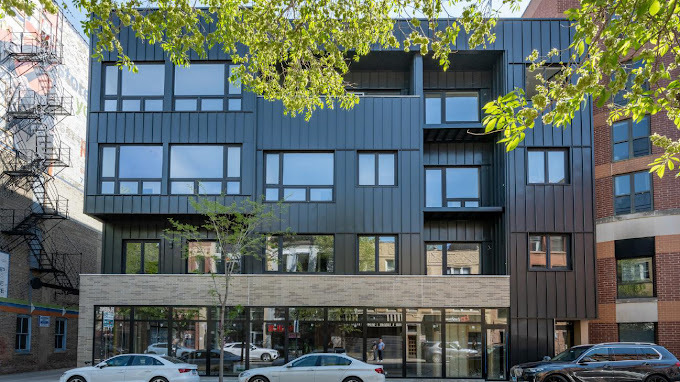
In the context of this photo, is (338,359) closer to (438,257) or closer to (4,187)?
(438,257)

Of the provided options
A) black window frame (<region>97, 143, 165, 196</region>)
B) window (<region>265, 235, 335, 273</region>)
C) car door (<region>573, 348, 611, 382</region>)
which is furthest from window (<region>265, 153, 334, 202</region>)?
car door (<region>573, 348, 611, 382</region>)

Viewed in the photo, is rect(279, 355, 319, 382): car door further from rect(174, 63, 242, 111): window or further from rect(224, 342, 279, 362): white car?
rect(174, 63, 242, 111): window

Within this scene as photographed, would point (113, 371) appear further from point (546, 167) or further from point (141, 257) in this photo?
Result: point (546, 167)

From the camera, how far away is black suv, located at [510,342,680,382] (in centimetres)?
1931

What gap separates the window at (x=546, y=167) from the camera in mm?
25094

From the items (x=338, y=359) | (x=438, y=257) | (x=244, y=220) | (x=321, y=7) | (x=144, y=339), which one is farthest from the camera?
(x=438, y=257)

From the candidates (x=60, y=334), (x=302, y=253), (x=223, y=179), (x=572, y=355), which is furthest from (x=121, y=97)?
(x=572, y=355)

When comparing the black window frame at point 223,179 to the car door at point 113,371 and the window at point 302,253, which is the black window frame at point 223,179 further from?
the car door at point 113,371

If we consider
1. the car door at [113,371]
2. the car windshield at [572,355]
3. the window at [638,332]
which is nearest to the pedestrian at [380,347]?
the car windshield at [572,355]

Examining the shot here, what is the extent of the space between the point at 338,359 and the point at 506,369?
720 cm

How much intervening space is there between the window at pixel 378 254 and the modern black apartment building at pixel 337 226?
0.16ft

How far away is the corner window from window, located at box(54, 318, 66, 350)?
25.4 metres

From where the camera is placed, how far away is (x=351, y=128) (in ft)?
82.8

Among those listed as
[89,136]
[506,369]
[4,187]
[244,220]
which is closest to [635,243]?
[506,369]
